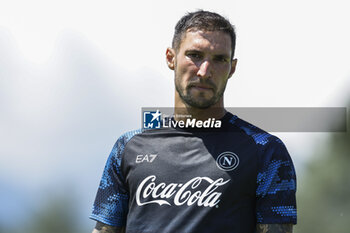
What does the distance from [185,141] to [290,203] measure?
1355 millimetres

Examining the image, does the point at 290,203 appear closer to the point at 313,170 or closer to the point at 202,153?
the point at 202,153

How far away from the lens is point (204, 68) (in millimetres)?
6605

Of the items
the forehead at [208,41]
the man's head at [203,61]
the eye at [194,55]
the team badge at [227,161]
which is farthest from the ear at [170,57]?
the team badge at [227,161]

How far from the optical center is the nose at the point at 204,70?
659 centimetres

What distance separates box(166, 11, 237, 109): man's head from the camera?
263 inches

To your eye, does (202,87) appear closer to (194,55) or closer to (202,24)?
(194,55)

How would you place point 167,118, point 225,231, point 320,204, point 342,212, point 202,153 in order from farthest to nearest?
point 320,204, point 342,212, point 167,118, point 202,153, point 225,231

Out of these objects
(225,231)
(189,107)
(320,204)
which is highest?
(189,107)

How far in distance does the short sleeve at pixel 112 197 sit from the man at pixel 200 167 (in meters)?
0.01

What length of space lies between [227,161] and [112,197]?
141cm

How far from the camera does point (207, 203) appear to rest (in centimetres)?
641

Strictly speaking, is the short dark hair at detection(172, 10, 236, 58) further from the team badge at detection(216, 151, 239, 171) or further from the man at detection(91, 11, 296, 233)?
the team badge at detection(216, 151, 239, 171)

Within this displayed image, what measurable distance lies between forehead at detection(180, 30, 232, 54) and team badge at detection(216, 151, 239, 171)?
115cm

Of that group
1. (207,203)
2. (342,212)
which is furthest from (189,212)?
(342,212)
